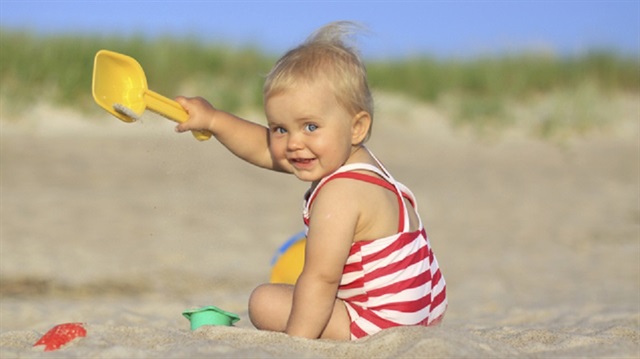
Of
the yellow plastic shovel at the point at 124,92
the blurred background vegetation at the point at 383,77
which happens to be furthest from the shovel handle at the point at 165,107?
the blurred background vegetation at the point at 383,77

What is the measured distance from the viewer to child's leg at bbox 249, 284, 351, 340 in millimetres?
2768

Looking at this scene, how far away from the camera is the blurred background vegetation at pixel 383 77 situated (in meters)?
9.62

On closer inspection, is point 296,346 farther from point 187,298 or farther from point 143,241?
point 143,241

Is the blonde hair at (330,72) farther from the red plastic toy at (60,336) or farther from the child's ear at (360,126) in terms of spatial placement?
the red plastic toy at (60,336)

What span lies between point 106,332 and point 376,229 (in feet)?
2.71

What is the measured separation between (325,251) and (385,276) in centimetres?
21

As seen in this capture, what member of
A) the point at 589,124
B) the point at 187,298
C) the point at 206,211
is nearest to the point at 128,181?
the point at 206,211

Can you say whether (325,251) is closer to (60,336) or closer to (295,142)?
(295,142)

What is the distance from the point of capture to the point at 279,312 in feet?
9.20

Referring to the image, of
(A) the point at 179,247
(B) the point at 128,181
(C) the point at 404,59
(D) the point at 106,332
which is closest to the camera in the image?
(D) the point at 106,332

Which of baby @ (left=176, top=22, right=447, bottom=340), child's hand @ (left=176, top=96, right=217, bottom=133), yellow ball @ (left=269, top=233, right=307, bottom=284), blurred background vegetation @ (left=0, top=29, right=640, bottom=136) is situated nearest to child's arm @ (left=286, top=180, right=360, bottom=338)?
baby @ (left=176, top=22, right=447, bottom=340)

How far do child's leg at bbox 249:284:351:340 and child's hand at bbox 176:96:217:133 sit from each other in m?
0.54

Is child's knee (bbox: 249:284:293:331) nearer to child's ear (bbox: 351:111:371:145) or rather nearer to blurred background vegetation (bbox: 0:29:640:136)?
child's ear (bbox: 351:111:371:145)

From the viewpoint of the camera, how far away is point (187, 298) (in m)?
4.94
